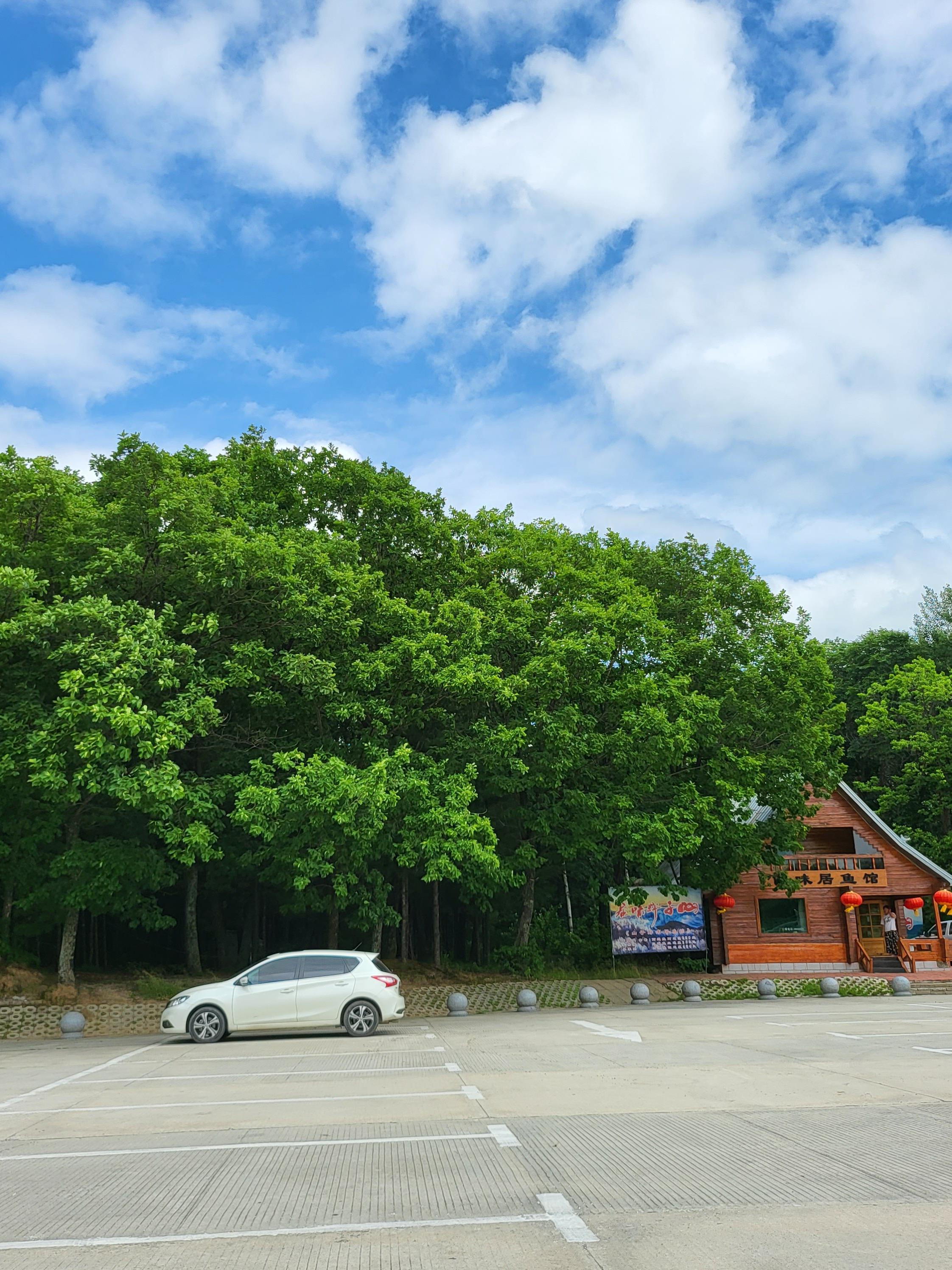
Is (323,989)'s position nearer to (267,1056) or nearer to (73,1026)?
(267,1056)

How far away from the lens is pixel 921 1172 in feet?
21.5

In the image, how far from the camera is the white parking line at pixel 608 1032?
1641 cm

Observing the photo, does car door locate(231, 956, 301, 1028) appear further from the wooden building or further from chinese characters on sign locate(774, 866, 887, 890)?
chinese characters on sign locate(774, 866, 887, 890)

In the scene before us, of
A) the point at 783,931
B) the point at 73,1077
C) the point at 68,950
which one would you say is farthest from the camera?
the point at 783,931

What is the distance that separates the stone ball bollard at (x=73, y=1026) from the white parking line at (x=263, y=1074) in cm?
798

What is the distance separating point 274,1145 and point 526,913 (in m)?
21.6

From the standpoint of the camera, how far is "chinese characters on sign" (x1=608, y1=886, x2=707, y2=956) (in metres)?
28.6

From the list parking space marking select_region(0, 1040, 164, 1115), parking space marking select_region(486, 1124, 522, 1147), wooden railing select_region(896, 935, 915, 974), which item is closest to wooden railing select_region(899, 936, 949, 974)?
wooden railing select_region(896, 935, 915, 974)

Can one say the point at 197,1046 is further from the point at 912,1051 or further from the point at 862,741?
the point at 862,741

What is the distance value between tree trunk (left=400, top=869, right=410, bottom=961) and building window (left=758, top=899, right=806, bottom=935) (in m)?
11.7

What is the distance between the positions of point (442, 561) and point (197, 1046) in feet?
46.1

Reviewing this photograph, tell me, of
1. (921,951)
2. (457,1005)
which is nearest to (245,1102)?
(457,1005)

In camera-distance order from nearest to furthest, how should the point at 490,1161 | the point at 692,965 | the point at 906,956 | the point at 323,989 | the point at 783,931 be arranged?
the point at 490,1161 → the point at 323,989 → the point at 906,956 → the point at 692,965 → the point at 783,931

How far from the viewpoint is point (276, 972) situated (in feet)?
58.0
